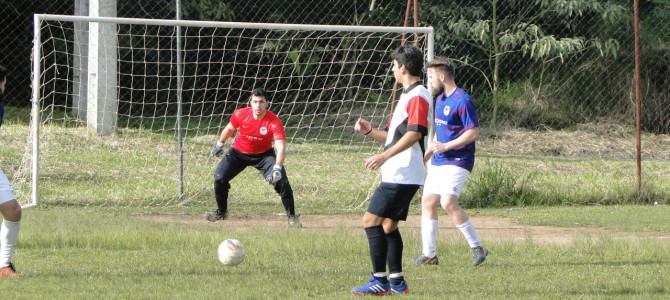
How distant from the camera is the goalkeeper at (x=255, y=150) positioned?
40.6 feet

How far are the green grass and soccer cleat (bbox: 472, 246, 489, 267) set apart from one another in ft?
0.28

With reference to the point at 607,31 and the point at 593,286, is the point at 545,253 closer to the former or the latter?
the point at 593,286

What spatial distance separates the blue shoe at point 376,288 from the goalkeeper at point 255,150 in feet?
14.4

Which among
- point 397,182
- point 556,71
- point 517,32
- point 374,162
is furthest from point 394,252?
point 556,71

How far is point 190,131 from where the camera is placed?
1812 cm

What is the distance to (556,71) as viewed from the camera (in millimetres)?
20094

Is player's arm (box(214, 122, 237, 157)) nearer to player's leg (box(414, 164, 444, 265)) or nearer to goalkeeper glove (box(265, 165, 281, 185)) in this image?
goalkeeper glove (box(265, 165, 281, 185))

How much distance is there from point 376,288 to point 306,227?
447 cm

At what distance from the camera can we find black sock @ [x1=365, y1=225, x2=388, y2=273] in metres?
7.86

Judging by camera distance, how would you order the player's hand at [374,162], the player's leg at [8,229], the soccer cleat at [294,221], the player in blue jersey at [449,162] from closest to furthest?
1. the player's hand at [374,162]
2. the player's leg at [8,229]
3. the player in blue jersey at [449,162]
4. the soccer cleat at [294,221]

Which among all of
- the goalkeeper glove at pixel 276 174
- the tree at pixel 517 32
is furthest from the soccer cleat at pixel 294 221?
the tree at pixel 517 32

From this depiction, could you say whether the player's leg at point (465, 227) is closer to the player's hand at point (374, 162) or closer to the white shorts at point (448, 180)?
the white shorts at point (448, 180)

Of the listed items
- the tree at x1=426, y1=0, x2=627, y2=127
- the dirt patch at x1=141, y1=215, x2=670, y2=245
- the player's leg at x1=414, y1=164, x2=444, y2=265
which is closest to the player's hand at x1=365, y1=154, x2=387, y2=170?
the player's leg at x1=414, y1=164, x2=444, y2=265

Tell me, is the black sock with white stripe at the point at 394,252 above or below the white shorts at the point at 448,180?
below
